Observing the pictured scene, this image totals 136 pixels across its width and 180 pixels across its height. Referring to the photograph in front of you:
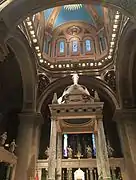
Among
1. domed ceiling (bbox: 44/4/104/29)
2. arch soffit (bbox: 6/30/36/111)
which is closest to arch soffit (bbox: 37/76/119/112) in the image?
arch soffit (bbox: 6/30/36/111)

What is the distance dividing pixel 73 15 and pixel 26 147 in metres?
11.2

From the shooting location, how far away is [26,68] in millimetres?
11281

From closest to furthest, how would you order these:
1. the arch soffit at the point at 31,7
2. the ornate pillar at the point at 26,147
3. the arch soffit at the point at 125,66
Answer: the arch soffit at the point at 31,7 → the ornate pillar at the point at 26,147 → the arch soffit at the point at 125,66

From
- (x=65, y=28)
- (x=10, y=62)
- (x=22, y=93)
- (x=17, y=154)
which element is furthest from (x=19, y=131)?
(x=65, y=28)

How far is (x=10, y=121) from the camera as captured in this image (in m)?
12.3

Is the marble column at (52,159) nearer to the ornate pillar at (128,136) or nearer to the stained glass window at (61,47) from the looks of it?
the ornate pillar at (128,136)

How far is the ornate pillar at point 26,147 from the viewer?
9500 mm

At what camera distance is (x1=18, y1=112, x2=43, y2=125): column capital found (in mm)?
11148

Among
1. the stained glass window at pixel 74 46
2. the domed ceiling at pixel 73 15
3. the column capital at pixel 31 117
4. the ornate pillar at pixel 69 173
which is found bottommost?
the ornate pillar at pixel 69 173

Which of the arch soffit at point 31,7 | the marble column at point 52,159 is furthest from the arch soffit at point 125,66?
the marble column at point 52,159

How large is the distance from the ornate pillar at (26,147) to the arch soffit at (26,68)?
75 centimetres

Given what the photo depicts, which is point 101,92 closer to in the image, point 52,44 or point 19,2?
point 52,44

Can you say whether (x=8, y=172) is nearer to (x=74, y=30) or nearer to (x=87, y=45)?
(x=87, y=45)

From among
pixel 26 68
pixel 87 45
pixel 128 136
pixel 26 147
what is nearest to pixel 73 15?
pixel 87 45
